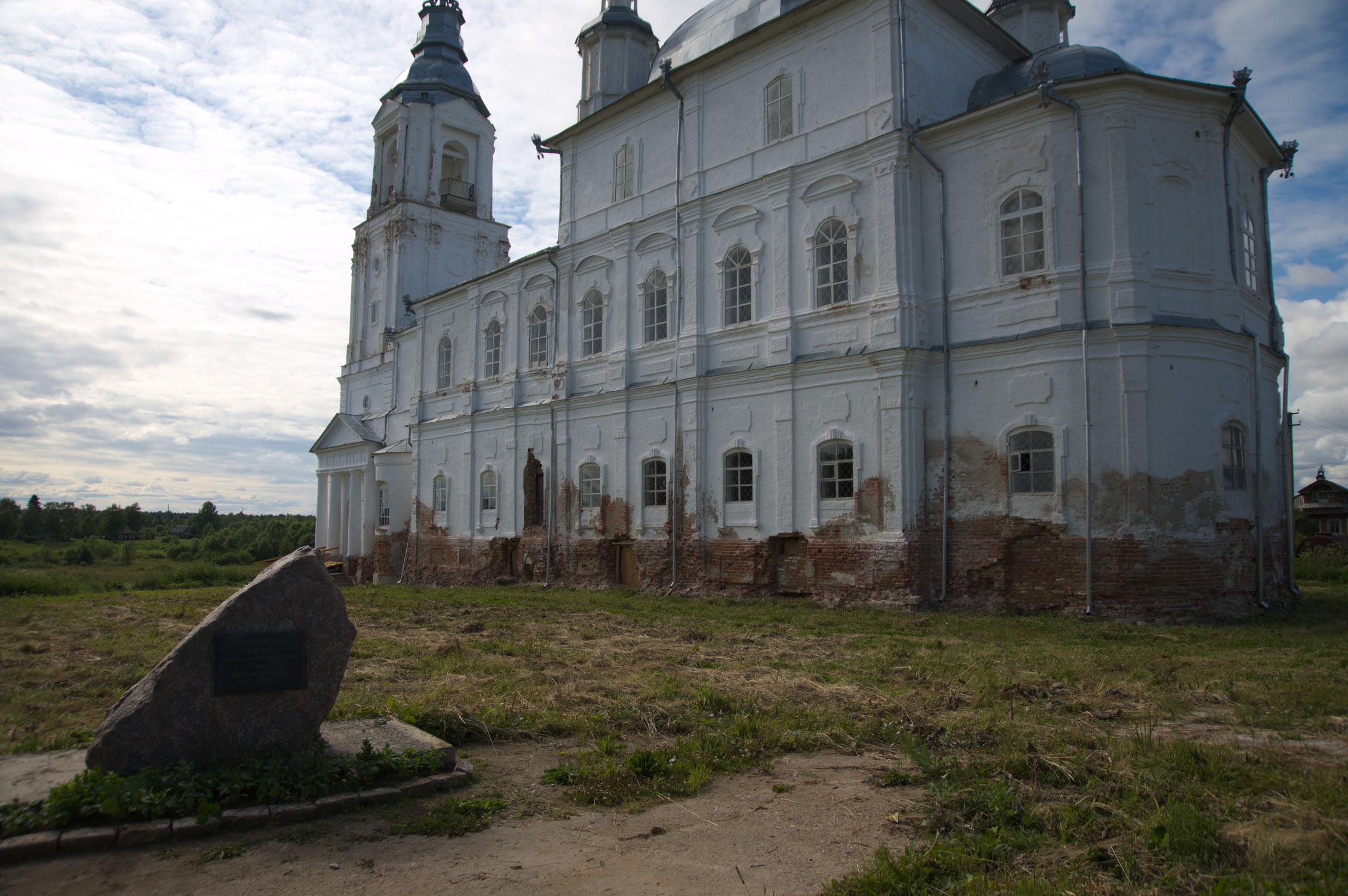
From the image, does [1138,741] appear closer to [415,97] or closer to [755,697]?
[755,697]

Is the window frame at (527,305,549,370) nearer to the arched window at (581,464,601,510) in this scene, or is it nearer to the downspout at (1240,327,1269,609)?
the arched window at (581,464,601,510)

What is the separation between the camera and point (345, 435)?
32375mm

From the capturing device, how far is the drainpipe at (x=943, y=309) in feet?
48.7

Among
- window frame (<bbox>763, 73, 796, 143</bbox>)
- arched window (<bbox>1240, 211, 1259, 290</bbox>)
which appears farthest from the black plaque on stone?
arched window (<bbox>1240, 211, 1259, 290</bbox>)

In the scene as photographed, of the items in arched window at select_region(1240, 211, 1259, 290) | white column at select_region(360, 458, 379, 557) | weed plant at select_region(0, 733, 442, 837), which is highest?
arched window at select_region(1240, 211, 1259, 290)

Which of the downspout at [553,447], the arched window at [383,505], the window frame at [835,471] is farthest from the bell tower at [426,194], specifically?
the window frame at [835,471]

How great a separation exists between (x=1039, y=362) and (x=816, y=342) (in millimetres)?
4301

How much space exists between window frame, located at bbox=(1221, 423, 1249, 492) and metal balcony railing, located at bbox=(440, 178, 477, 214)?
2907cm

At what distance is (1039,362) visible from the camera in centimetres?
1416

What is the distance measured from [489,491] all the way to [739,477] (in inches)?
396

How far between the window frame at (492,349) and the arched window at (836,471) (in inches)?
490

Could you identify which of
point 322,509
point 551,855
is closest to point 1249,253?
point 551,855

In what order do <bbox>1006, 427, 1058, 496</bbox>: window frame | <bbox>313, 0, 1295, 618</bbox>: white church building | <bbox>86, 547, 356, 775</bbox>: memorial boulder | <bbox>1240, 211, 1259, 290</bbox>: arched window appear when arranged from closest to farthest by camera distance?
<bbox>86, 547, 356, 775</bbox>: memorial boulder < <bbox>313, 0, 1295, 618</bbox>: white church building < <bbox>1006, 427, 1058, 496</bbox>: window frame < <bbox>1240, 211, 1259, 290</bbox>: arched window

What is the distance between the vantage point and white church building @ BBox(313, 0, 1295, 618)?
13578mm
